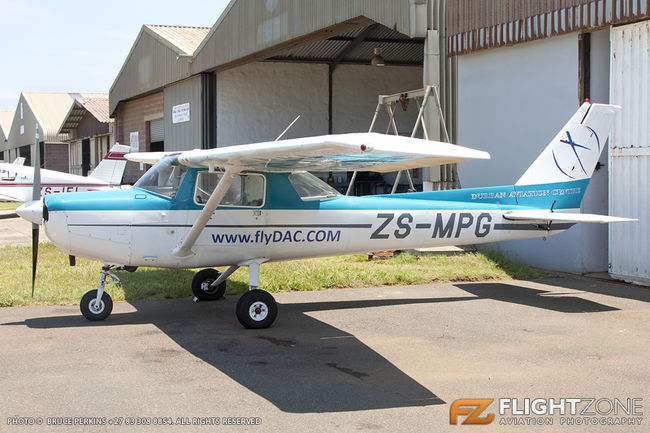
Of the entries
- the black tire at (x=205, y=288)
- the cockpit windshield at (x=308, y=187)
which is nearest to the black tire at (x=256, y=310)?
the cockpit windshield at (x=308, y=187)

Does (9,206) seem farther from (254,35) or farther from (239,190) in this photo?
(239,190)

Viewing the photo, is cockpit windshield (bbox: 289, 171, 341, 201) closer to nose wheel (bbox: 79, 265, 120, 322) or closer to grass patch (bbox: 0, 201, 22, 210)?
nose wheel (bbox: 79, 265, 120, 322)

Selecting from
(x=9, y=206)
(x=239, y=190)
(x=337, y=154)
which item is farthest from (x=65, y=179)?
(x=337, y=154)

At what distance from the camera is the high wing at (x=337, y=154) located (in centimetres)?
505

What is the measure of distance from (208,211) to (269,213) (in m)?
0.92

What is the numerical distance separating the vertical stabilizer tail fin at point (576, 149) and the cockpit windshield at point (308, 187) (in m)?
2.99

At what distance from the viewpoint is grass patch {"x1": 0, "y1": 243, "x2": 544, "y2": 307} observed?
9.07 m

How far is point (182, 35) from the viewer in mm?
25359

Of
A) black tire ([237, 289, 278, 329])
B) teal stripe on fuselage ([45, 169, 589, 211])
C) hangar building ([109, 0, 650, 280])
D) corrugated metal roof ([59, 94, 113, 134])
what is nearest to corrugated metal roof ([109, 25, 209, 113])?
hangar building ([109, 0, 650, 280])

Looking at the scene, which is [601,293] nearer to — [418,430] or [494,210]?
[494,210]

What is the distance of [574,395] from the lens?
5012 mm

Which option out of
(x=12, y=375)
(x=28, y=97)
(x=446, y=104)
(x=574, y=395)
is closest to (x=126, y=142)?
(x=446, y=104)

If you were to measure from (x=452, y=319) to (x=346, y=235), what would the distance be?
5.40 feet

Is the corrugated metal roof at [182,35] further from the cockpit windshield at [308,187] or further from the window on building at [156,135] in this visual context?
the cockpit windshield at [308,187]
